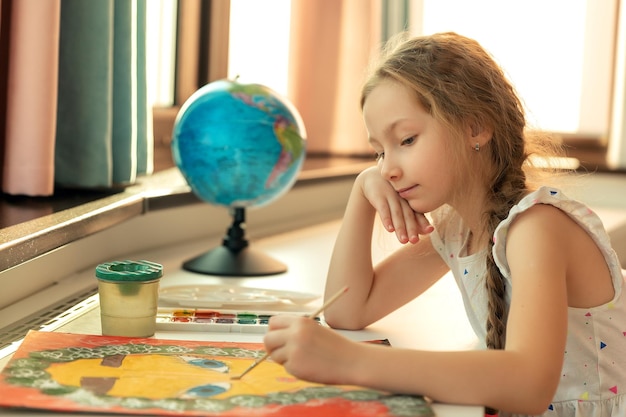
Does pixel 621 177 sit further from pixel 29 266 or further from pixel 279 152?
pixel 29 266

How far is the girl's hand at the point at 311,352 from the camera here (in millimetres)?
890

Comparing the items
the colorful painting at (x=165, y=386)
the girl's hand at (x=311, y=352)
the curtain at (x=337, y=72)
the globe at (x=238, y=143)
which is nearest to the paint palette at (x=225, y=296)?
the globe at (x=238, y=143)

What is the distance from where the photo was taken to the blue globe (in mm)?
1370

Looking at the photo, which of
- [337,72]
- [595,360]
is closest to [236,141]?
[595,360]

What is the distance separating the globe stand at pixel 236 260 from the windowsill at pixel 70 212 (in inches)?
7.0

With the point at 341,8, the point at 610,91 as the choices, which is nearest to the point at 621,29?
the point at 610,91

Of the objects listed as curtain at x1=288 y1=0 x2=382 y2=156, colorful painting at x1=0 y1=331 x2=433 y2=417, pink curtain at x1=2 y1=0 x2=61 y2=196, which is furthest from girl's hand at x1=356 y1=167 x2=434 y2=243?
curtain at x1=288 y1=0 x2=382 y2=156

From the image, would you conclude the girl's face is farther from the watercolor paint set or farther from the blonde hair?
the watercolor paint set

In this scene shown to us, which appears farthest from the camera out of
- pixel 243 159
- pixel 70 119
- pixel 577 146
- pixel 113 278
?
pixel 577 146

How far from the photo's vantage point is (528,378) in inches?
36.3

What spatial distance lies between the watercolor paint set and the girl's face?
10.8 inches

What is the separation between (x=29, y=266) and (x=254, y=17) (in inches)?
71.5

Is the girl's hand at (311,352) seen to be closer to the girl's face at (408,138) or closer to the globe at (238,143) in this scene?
the girl's face at (408,138)

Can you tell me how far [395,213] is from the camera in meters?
→ 1.30
